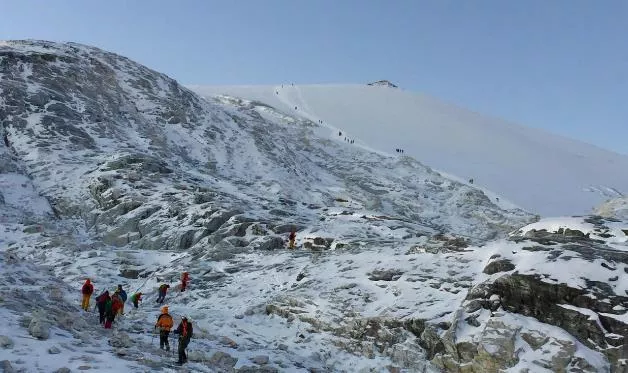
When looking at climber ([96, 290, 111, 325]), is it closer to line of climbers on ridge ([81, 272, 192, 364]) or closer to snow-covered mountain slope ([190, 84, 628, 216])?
line of climbers on ridge ([81, 272, 192, 364])

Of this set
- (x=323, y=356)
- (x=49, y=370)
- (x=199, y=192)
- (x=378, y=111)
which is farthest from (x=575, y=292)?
(x=378, y=111)

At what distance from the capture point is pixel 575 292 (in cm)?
1602

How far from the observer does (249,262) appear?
27.1 m

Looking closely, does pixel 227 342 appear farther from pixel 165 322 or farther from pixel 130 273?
pixel 130 273

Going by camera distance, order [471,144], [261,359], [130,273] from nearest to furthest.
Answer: [261,359], [130,273], [471,144]

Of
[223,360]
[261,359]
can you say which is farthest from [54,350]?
[261,359]

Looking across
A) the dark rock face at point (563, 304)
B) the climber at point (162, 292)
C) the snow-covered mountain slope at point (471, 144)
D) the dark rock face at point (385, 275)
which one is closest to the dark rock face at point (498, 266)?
the dark rock face at point (563, 304)

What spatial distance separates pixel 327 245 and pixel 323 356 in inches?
508

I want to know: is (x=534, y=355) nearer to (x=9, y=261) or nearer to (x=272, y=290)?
(x=272, y=290)

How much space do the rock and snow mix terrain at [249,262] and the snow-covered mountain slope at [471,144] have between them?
16766 mm

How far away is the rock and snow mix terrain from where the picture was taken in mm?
14883

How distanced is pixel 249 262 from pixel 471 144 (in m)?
80.2

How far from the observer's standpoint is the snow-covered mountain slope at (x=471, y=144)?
72631 millimetres

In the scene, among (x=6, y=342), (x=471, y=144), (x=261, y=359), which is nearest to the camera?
(x=6, y=342)
